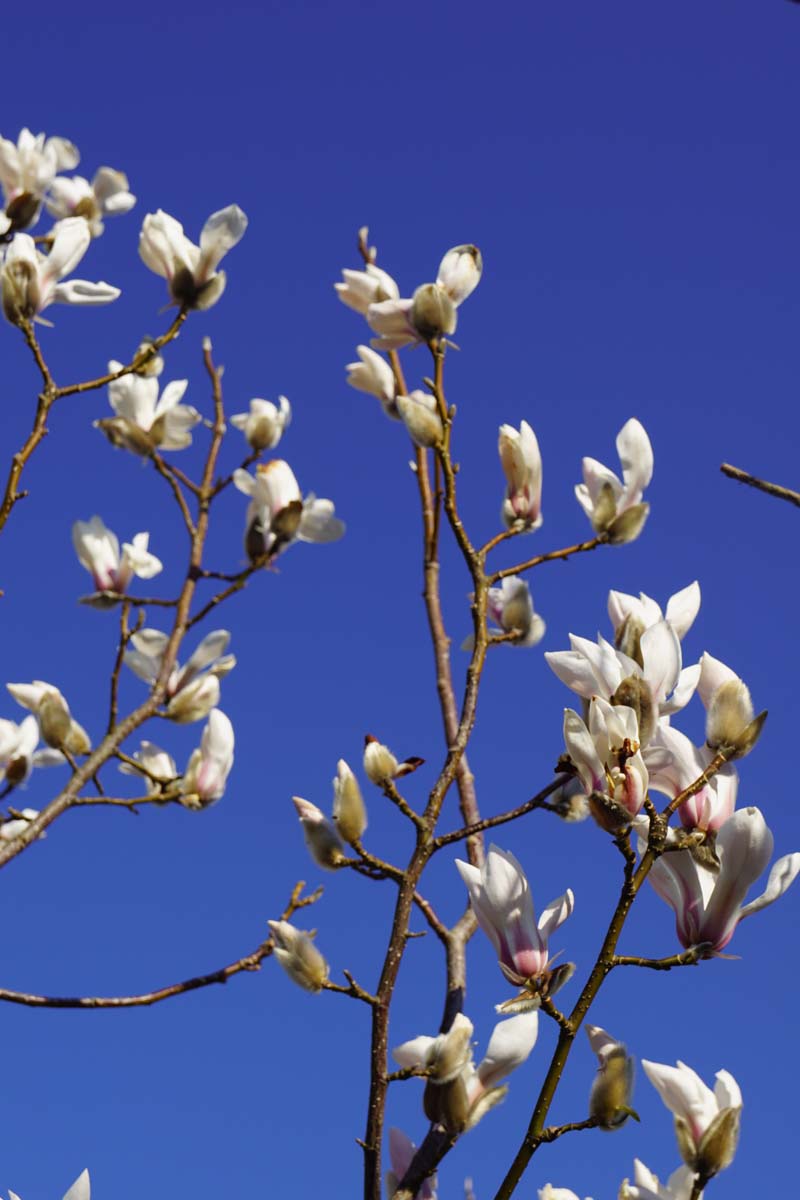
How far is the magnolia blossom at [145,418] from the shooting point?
224cm

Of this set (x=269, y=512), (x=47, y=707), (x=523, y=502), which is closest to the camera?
(x=523, y=502)

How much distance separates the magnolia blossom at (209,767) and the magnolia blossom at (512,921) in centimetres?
90

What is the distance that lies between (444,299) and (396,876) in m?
0.79

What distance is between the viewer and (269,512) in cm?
211

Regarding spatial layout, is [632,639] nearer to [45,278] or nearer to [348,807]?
[348,807]

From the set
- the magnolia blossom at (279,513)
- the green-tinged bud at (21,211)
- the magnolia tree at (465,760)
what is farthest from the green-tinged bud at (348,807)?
the green-tinged bud at (21,211)

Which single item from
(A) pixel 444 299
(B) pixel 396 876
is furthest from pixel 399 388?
(B) pixel 396 876

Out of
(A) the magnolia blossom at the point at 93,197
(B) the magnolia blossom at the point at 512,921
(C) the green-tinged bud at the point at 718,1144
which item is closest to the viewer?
(C) the green-tinged bud at the point at 718,1144

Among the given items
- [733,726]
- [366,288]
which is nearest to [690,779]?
[733,726]

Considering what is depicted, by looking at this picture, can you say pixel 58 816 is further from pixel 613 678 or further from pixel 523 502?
pixel 613 678

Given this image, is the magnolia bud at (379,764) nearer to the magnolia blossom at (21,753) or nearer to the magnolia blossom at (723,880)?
the magnolia blossom at (723,880)

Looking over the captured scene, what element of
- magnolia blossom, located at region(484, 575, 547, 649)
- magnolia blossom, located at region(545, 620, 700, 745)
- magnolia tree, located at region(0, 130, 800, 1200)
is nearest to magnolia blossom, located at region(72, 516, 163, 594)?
magnolia tree, located at region(0, 130, 800, 1200)

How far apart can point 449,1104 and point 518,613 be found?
82cm

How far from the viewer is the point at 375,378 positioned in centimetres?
186
